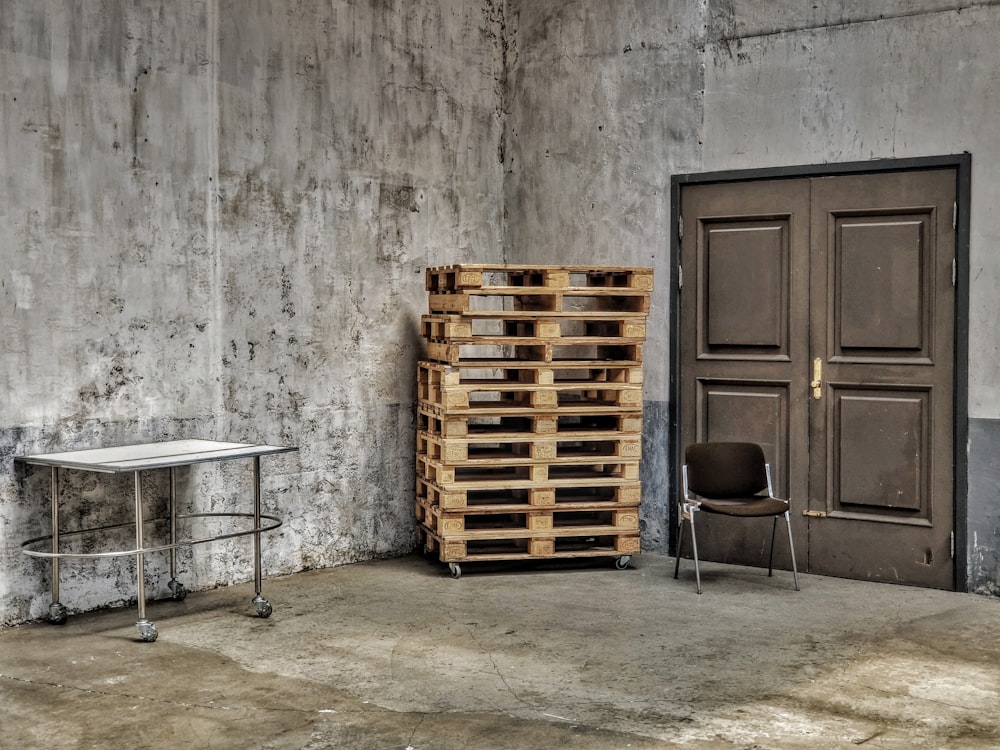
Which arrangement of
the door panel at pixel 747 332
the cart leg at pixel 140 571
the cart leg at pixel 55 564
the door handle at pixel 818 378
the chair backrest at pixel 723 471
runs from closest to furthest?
the cart leg at pixel 140 571
the cart leg at pixel 55 564
the chair backrest at pixel 723 471
the door handle at pixel 818 378
the door panel at pixel 747 332

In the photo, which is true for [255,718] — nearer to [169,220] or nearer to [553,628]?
[553,628]

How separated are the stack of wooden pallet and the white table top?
153 centimetres

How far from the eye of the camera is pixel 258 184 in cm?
769

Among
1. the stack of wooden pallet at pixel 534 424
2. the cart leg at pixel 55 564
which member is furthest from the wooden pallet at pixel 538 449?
the cart leg at pixel 55 564

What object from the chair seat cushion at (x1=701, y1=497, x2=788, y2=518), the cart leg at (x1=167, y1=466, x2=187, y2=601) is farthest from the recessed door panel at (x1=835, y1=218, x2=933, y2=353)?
the cart leg at (x1=167, y1=466, x2=187, y2=601)

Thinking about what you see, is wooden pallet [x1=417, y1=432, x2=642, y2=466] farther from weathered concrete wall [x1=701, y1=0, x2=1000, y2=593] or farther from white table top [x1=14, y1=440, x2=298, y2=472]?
weathered concrete wall [x1=701, y1=0, x2=1000, y2=593]

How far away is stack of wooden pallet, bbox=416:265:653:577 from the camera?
7836 mm

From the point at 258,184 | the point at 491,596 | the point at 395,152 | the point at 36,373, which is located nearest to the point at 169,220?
the point at 258,184

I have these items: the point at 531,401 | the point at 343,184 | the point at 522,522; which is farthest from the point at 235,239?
the point at 522,522

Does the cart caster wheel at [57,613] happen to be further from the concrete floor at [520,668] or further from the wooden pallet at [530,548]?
the wooden pallet at [530,548]

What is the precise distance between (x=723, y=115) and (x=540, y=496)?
10.2 feet

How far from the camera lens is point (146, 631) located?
6.19 m

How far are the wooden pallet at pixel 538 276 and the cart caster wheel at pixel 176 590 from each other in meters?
2.71

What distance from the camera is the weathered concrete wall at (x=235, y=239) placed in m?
6.55
